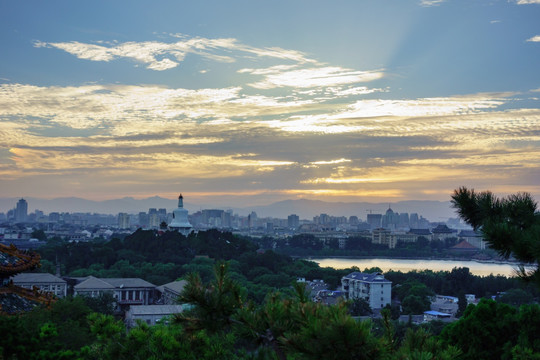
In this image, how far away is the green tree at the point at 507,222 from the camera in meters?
3.46

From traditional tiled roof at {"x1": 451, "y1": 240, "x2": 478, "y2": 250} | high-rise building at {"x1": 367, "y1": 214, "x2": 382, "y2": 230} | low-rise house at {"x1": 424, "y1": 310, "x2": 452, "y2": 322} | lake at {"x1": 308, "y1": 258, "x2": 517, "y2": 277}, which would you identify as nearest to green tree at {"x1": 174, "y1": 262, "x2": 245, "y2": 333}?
low-rise house at {"x1": 424, "y1": 310, "x2": 452, "y2": 322}

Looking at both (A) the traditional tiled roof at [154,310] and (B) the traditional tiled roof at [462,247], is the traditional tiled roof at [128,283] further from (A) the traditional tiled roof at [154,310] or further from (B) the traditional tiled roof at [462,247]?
(B) the traditional tiled roof at [462,247]

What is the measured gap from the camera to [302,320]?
2840mm

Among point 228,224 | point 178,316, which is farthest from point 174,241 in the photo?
point 228,224

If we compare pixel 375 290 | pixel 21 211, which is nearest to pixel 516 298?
pixel 375 290

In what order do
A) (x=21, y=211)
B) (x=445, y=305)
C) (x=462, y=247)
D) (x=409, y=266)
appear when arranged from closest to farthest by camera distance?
(x=445, y=305)
(x=409, y=266)
(x=462, y=247)
(x=21, y=211)

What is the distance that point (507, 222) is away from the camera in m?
3.71

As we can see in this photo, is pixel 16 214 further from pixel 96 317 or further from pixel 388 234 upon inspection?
pixel 96 317

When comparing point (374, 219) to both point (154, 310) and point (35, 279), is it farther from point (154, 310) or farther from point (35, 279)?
point (154, 310)

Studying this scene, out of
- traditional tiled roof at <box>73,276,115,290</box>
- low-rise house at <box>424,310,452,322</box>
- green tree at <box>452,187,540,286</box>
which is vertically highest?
green tree at <box>452,187,540,286</box>

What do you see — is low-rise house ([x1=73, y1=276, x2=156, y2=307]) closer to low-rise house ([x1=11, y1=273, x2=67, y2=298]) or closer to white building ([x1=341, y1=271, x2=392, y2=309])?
low-rise house ([x1=11, y1=273, x2=67, y2=298])

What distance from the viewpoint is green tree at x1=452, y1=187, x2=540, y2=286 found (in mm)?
3463

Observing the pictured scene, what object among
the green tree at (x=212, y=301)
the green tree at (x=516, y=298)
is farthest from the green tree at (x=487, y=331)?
the green tree at (x=516, y=298)

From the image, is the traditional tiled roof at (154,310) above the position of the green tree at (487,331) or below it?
below
